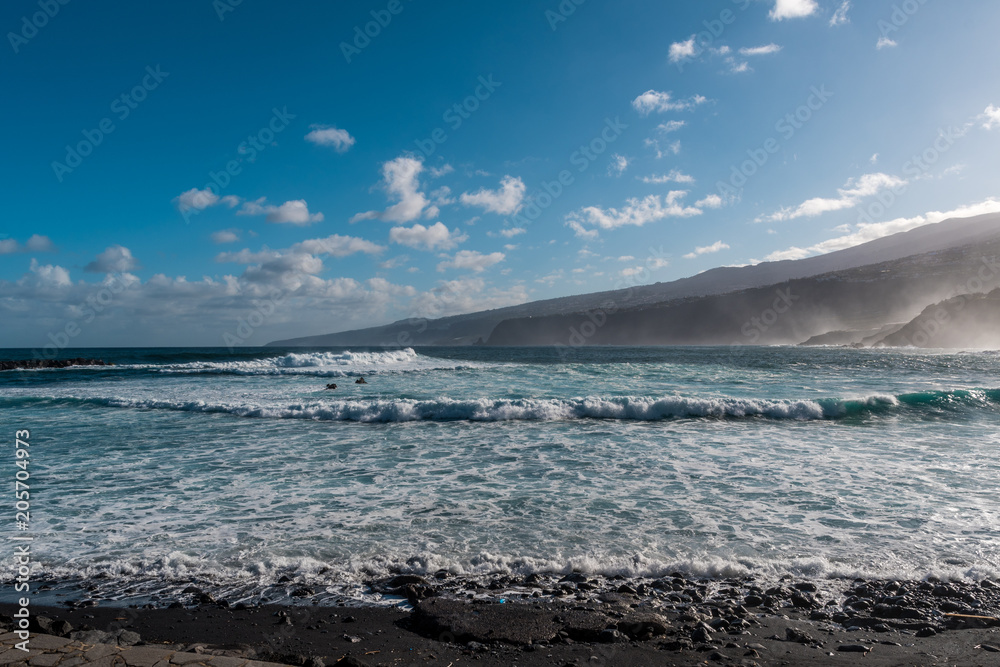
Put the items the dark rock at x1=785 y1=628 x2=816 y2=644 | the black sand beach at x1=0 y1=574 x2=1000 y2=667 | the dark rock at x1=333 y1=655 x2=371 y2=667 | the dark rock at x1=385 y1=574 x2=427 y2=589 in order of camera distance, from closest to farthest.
→ the dark rock at x1=333 y1=655 x2=371 y2=667 → the black sand beach at x1=0 y1=574 x2=1000 y2=667 → the dark rock at x1=785 y1=628 x2=816 y2=644 → the dark rock at x1=385 y1=574 x2=427 y2=589

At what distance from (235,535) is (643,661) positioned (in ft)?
15.7

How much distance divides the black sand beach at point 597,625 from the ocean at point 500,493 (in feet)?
0.90

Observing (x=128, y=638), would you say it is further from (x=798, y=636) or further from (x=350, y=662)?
(x=798, y=636)

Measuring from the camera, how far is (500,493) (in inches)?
287

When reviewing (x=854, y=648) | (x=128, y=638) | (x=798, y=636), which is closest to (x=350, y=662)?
(x=128, y=638)

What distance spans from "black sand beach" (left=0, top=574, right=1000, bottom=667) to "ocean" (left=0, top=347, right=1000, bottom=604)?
0.27 metres

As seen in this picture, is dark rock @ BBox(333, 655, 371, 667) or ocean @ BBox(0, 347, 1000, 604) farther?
ocean @ BBox(0, 347, 1000, 604)

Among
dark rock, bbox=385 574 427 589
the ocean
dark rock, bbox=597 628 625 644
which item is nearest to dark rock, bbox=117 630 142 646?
the ocean

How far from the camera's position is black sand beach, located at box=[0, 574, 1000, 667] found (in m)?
Result: 3.43

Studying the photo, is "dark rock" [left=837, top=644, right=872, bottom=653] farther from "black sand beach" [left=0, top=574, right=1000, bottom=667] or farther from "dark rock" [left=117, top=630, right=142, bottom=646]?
"dark rock" [left=117, top=630, right=142, bottom=646]

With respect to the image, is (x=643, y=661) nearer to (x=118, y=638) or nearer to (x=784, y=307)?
(x=118, y=638)

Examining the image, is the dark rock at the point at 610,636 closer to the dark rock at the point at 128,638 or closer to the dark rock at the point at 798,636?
the dark rock at the point at 798,636

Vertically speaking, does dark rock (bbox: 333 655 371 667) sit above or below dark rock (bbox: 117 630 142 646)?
below

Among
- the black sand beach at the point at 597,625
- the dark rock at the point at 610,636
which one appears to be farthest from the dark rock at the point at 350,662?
the dark rock at the point at 610,636
